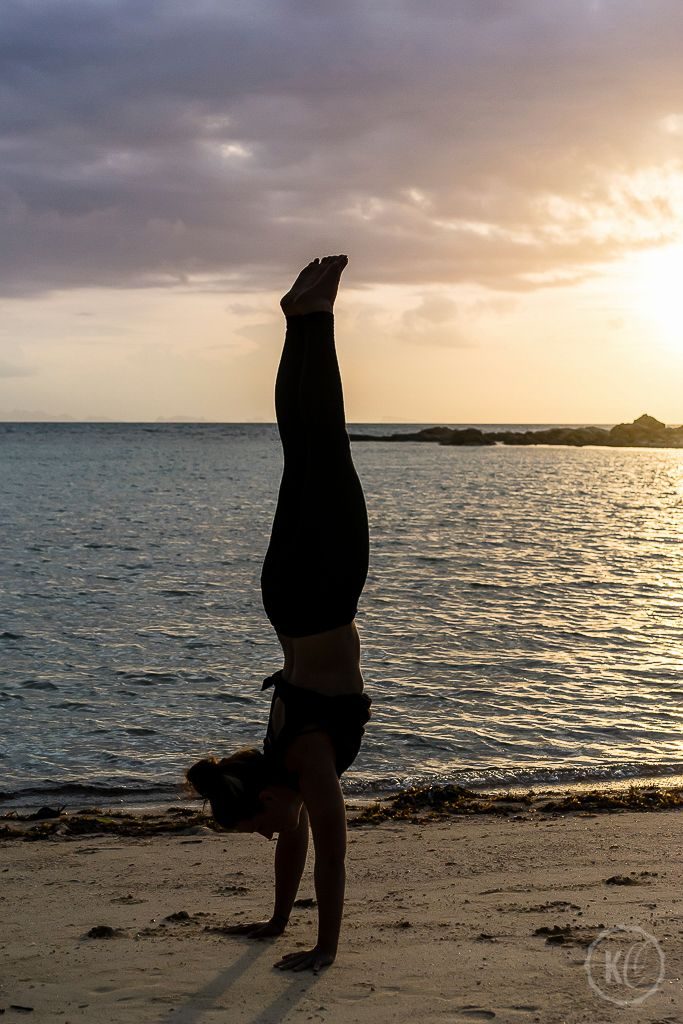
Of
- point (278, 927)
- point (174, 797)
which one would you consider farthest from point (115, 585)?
point (278, 927)

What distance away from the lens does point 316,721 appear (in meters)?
4.41

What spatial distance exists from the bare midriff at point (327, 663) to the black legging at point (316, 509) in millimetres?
45

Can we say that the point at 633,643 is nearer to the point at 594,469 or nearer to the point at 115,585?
the point at 115,585

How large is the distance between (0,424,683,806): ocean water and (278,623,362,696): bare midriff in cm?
449

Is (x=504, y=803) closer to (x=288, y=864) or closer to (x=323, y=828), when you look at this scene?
(x=288, y=864)

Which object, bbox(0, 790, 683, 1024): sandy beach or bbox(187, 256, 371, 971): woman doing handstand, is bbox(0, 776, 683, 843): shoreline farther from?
bbox(187, 256, 371, 971): woman doing handstand

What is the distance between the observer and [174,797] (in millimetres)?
8469

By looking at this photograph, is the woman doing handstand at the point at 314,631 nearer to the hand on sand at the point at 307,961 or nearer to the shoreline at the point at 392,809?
the hand on sand at the point at 307,961

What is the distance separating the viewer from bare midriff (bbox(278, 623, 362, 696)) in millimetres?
4441

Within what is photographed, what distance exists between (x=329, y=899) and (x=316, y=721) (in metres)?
0.81

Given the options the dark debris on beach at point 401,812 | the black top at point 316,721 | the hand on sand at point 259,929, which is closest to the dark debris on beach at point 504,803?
the dark debris on beach at point 401,812

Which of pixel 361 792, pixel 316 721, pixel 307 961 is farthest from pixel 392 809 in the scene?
pixel 316 721

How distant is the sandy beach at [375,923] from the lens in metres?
4.06

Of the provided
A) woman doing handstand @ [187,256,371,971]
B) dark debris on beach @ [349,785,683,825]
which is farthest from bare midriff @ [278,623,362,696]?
dark debris on beach @ [349,785,683,825]
